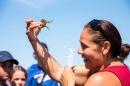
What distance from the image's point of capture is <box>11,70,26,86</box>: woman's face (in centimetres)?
736

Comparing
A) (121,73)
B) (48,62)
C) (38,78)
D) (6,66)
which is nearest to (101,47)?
(121,73)

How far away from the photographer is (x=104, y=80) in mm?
3639

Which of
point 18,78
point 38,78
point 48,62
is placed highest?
point 48,62

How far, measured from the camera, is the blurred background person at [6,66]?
248 inches

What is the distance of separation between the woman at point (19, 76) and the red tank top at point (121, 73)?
12.2ft

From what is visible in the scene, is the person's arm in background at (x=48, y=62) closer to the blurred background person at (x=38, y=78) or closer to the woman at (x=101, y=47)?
the woman at (x=101, y=47)

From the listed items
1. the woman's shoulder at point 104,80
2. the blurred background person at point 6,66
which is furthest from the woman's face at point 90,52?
the blurred background person at point 6,66

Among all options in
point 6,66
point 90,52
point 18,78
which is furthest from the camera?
point 18,78

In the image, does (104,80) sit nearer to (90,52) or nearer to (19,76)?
(90,52)

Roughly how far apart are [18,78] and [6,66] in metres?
0.70

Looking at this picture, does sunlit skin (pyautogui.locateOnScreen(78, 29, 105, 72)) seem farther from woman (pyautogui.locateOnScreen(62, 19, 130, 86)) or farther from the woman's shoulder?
the woman's shoulder

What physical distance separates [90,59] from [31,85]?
393cm

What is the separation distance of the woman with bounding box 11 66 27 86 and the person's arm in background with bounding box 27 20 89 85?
2.26 m

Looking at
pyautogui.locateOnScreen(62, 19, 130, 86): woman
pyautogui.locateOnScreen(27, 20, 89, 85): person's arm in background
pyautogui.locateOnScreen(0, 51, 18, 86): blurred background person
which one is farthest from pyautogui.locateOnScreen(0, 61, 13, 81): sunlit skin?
pyautogui.locateOnScreen(62, 19, 130, 86): woman
